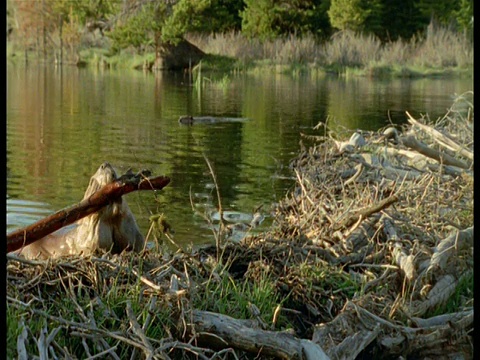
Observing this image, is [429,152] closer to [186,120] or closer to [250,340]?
[250,340]

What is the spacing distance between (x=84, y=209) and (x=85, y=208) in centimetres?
1

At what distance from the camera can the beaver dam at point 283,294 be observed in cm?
455

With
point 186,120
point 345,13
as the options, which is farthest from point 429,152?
point 345,13

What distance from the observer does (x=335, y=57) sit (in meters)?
41.6

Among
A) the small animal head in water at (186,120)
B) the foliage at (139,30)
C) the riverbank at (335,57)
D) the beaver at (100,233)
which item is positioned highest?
the foliage at (139,30)

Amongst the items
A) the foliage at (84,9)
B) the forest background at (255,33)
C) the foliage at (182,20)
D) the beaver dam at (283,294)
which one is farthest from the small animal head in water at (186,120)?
the foliage at (84,9)

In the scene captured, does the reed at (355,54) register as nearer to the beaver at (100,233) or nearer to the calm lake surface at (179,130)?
the calm lake surface at (179,130)

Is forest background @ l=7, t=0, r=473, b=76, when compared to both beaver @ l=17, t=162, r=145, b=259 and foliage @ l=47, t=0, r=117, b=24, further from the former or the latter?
beaver @ l=17, t=162, r=145, b=259

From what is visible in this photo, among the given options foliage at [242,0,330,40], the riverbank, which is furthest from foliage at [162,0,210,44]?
foliage at [242,0,330,40]

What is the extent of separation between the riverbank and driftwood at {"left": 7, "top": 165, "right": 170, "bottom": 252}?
33322 millimetres

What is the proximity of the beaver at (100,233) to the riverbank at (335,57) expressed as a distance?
32970 millimetres

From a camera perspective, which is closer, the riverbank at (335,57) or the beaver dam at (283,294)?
the beaver dam at (283,294)
